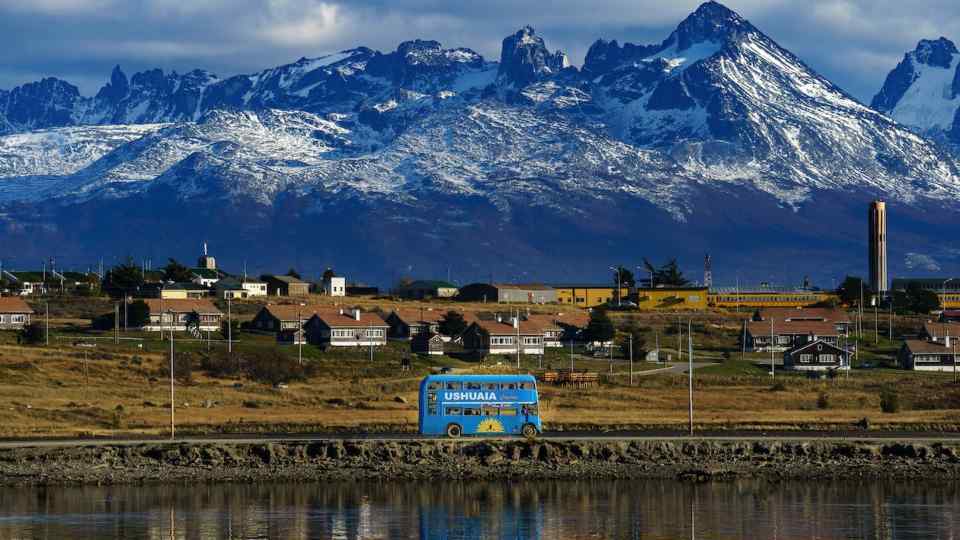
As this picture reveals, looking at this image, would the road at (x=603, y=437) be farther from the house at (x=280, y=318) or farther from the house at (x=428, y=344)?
the house at (x=280, y=318)

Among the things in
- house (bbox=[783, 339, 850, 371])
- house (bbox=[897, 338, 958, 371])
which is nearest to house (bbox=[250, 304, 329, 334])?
house (bbox=[783, 339, 850, 371])

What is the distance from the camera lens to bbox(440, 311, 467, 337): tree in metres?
188

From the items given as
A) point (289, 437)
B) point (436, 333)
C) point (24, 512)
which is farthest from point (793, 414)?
point (436, 333)

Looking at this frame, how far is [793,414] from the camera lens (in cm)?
12112

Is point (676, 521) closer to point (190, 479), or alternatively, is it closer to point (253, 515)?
point (253, 515)

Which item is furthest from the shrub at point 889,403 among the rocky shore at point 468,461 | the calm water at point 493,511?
the calm water at point 493,511

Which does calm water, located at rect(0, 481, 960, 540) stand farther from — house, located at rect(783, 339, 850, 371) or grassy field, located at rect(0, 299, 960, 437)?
house, located at rect(783, 339, 850, 371)

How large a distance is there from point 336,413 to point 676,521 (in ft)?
136

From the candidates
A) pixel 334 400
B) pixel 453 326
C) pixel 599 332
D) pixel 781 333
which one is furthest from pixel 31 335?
pixel 781 333

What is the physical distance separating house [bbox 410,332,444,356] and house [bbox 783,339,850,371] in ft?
113

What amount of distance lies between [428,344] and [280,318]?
18.0 meters

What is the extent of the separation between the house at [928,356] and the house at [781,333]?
13201 millimetres

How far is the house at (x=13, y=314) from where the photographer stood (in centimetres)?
18225

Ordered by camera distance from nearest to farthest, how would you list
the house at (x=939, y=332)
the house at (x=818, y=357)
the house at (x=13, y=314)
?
1. the house at (x=818, y=357)
2. the house at (x=939, y=332)
3. the house at (x=13, y=314)
